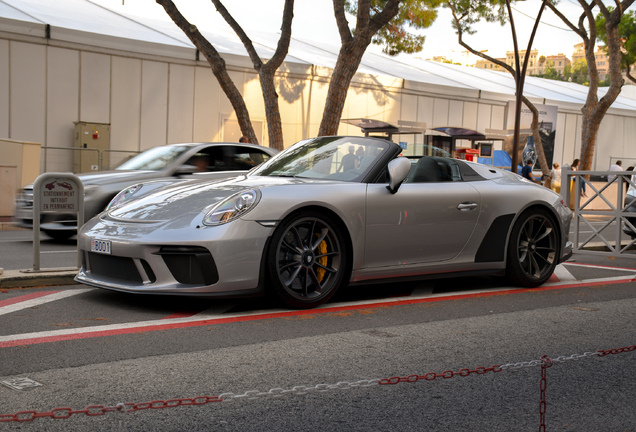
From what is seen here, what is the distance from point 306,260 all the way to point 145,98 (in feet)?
52.3

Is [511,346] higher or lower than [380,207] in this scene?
lower

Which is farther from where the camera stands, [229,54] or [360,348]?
[229,54]

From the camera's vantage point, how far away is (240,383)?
3549mm

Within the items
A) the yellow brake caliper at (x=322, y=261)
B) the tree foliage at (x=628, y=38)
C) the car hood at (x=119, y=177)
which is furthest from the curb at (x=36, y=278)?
the tree foliage at (x=628, y=38)

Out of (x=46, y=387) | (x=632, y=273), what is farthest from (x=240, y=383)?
(x=632, y=273)

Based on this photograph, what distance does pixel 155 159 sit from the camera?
34.2 ft

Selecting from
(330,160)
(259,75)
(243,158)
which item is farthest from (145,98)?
(330,160)

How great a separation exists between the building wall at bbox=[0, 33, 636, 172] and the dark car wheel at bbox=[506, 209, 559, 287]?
13.2m

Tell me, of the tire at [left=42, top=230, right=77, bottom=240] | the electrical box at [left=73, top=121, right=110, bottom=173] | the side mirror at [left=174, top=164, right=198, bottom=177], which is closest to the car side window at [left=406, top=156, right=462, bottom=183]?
the side mirror at [left=174, top=164, right=198, bottom=177]

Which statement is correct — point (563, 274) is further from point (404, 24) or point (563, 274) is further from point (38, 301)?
point (404, 24)

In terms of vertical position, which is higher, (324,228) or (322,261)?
(324,228)

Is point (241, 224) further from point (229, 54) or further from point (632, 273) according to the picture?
point (229, 54)

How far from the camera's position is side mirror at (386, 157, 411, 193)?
5.68m

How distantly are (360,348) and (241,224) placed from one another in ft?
4.03
